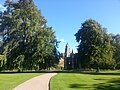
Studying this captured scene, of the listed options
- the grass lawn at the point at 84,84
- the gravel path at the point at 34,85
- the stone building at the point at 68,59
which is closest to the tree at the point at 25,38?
the grass lawn at the point at 84,84

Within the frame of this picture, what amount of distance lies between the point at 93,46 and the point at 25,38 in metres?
16.3

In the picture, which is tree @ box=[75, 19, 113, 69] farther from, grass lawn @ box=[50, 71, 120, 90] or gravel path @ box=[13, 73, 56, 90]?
gravel path @ box=[13, 73, 56, 90]

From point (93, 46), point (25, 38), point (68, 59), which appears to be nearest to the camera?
point (25, 38)

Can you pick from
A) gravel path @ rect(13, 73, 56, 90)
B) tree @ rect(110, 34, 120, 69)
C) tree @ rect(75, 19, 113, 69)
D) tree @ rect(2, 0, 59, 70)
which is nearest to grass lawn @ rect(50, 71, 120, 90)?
gravel path @ rect(13, 73, 56, 90)

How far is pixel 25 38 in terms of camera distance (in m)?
61.9

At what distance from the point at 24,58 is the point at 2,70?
5869 millimetres

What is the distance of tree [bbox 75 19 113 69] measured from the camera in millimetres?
65812

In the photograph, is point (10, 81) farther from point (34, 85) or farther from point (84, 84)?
point (84, 84)

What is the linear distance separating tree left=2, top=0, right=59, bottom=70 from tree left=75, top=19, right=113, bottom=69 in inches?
351

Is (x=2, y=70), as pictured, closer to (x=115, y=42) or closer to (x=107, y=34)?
(x=107, y=34)

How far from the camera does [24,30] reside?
61281mm

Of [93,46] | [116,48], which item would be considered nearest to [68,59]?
[116,48]

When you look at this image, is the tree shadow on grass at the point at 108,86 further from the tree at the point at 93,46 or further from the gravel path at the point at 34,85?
the tree at the point at 93,46

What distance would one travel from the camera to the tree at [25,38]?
5944 cm
